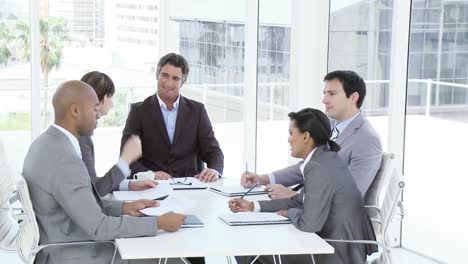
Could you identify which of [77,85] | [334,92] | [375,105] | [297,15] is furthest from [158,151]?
[297,15]

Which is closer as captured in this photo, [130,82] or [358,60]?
[358,60]

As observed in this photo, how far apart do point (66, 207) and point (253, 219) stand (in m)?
0.77

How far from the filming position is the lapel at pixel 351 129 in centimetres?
385

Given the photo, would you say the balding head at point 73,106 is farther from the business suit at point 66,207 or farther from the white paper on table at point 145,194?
the white paper on table at point 145,194

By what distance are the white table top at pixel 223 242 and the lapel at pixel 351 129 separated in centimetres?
92

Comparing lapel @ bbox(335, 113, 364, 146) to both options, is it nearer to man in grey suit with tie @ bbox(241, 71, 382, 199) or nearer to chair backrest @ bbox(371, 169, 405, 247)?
man in grey suit with tie @ bbox(241, 71, 382, 199)

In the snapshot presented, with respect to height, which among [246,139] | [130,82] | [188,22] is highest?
Answer: [188,22]

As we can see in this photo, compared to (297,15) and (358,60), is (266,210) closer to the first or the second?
(358,60)

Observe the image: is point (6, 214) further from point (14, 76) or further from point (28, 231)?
point (14, 76)

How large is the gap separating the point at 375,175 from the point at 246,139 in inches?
126

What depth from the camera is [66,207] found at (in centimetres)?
287

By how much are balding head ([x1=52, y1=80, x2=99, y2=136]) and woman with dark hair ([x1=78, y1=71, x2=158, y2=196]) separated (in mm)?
469

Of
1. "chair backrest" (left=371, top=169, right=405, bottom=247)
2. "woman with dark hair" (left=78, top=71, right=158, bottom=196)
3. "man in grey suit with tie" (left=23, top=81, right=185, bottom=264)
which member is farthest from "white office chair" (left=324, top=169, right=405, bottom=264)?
"woman with dark hair" (left=78, top=71, right=158, bottom=196)

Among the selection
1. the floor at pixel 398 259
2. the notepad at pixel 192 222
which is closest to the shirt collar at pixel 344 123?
the notepad at pixel 192 222
